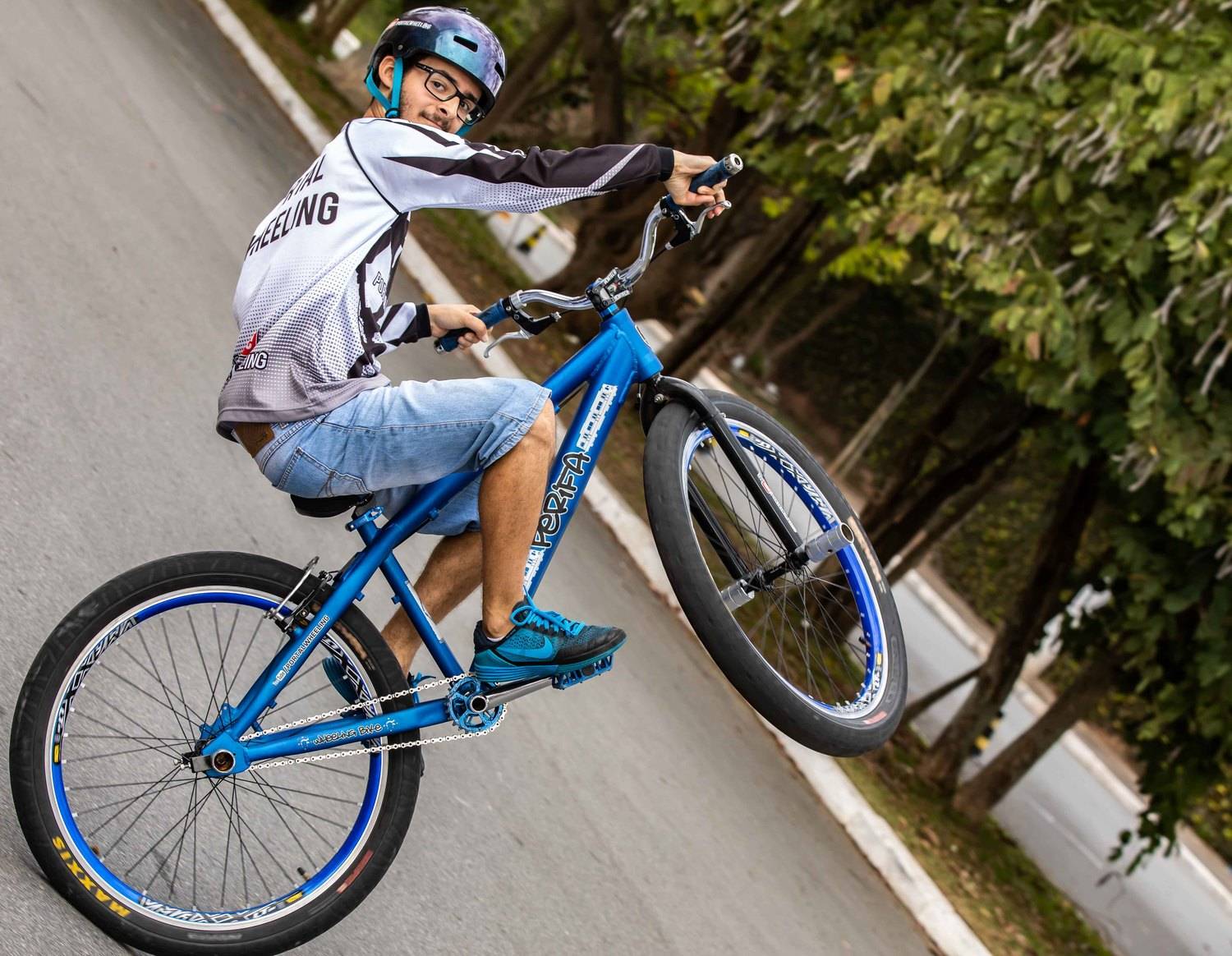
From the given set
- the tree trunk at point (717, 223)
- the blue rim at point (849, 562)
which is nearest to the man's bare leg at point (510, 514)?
the blue rim at point (849, 562)

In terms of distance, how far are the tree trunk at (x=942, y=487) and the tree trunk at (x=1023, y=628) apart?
767 mm

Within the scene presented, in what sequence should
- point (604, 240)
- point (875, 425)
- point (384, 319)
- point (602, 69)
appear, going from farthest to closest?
point (875, 425)
point (604, 240)
point (602, 69)
point (384, 319)

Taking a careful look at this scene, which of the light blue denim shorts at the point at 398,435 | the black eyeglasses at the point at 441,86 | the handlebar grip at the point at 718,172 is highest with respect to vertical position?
the handlebar grip at the point at 718,172

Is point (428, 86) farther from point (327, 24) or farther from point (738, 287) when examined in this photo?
point (327, 24)

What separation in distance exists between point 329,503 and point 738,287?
970 centimetres

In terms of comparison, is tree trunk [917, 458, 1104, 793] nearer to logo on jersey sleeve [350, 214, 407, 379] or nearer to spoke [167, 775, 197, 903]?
logo on jersey sleeve [350, 214, 407, 379]

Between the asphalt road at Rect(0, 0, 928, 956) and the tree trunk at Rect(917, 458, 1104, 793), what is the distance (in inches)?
127

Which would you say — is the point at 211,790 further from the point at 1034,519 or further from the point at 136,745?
the point at 1034,519

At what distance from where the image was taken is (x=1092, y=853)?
1463cm

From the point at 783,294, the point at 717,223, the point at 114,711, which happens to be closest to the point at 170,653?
the point at 114,711

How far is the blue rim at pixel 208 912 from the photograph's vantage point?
320 cm

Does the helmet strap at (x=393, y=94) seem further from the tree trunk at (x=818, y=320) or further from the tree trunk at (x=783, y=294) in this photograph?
the tree trunk at (x=818, y=320)

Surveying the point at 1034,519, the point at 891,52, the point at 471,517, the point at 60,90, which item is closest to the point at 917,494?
the point at 891,52

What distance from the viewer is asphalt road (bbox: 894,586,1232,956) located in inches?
519
